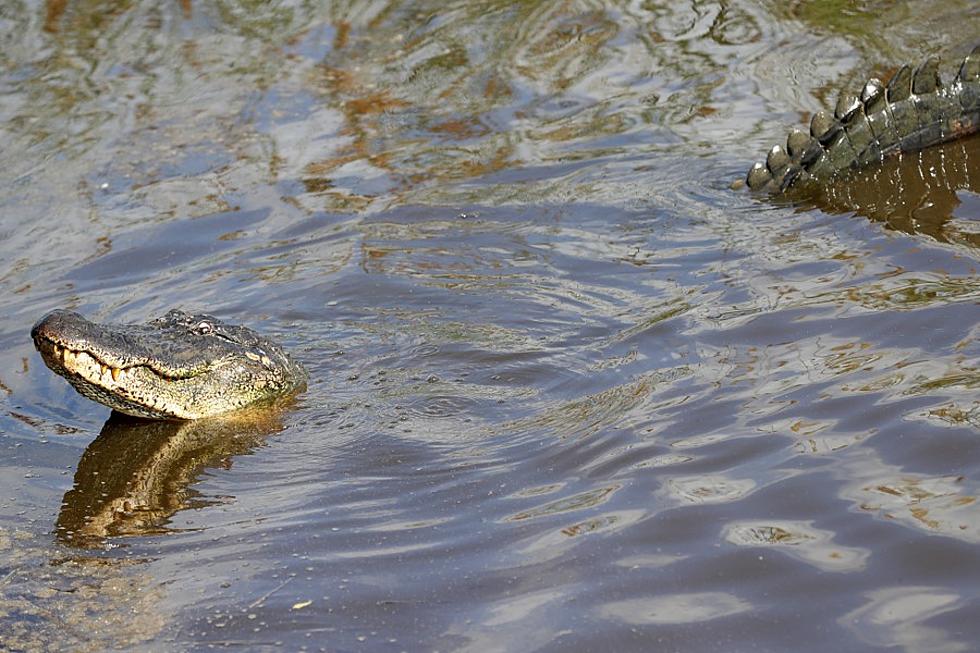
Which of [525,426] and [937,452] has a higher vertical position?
[937,452]

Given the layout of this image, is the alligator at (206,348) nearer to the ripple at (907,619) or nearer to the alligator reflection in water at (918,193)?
the alligator reflection in water at (918,193)

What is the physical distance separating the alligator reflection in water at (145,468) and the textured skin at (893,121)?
121 inches

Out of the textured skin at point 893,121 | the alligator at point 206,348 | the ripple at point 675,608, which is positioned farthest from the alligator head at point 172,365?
the textured skin at point 893,121

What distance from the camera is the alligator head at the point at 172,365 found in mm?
4117

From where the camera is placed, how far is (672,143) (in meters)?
6.83

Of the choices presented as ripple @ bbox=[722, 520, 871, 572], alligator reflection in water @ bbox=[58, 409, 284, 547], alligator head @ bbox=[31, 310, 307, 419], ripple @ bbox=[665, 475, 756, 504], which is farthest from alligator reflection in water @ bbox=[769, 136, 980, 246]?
alligator reflection in water @ bbox=[58, 409, 284, 547]

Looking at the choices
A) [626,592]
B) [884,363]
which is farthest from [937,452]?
[626,592]

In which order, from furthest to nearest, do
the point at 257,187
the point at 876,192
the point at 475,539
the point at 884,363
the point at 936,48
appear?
the point at 936,48 → the point at 257,187 → the point at 876,192 → the point at 884,363 → the point at 475,539

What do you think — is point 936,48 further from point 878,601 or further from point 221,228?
point 878,601

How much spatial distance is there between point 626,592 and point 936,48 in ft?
19.0

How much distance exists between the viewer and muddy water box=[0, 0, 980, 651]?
2912mm

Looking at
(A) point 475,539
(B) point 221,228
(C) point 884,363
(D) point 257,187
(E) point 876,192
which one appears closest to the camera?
(A) point 475,539

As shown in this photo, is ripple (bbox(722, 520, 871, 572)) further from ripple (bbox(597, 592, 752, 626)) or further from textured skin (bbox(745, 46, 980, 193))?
textured skin (bbox(745, 46, 980, 193))

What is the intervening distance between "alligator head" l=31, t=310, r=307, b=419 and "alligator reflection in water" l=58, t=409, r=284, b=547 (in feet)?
0.27
